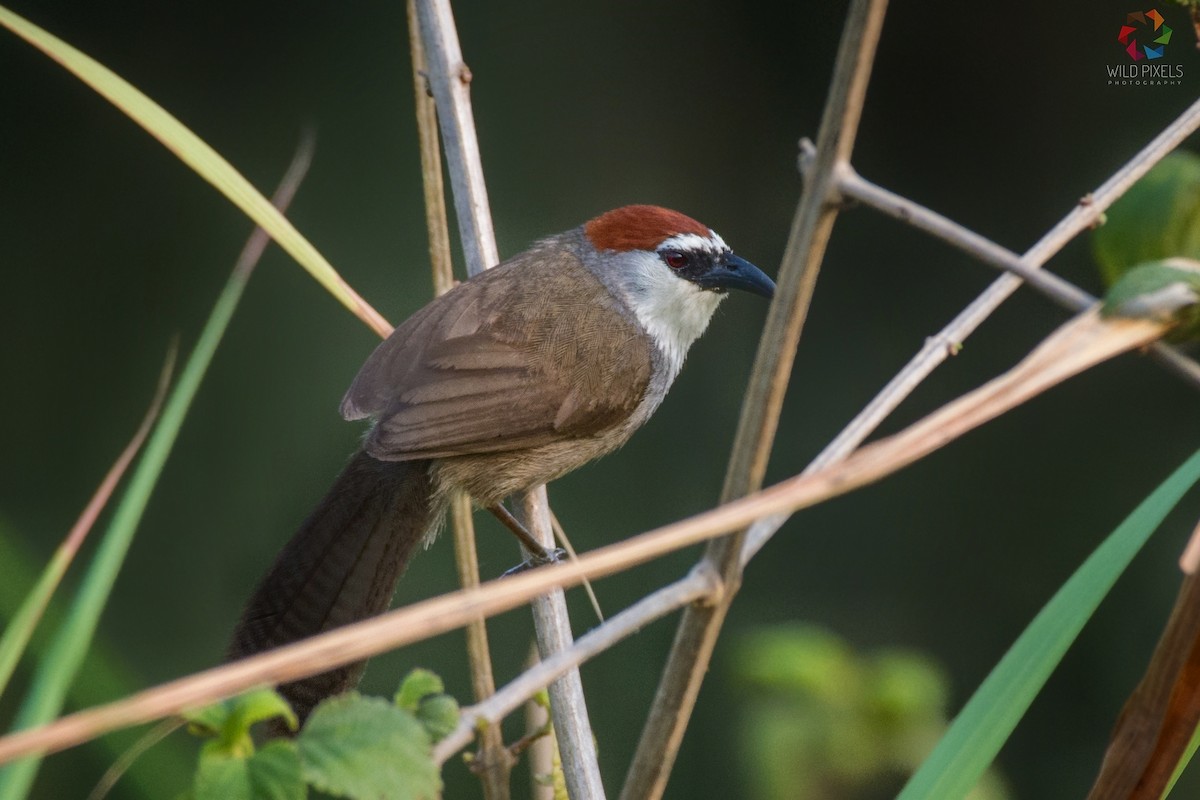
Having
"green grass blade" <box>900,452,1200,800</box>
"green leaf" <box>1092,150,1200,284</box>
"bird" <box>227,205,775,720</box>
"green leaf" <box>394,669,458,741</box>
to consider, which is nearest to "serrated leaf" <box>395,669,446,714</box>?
"green leaf" <box>394,669,458,741</box>

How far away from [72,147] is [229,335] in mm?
974

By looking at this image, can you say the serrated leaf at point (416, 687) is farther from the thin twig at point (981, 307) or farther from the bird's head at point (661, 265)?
the bird's head at point (661, 265)

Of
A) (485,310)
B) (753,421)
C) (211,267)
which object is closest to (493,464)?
(485,310)

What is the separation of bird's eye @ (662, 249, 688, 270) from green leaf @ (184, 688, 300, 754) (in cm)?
223

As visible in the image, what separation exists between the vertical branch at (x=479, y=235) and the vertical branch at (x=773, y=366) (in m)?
0.77

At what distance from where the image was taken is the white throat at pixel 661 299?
3094 mm

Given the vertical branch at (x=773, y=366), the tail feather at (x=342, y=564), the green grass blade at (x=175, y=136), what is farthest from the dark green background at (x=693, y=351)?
the vertical branch at (x=773, y=366)

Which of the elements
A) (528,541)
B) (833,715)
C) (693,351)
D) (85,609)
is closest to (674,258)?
(528,541)

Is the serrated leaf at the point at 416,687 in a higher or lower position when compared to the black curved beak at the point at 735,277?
lower

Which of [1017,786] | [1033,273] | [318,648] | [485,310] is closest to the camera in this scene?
[318,648]

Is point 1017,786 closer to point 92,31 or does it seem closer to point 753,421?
point 753,421

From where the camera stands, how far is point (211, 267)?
179 inches

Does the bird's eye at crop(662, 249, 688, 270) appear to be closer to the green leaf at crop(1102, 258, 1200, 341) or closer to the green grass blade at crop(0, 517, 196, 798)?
the green grass blade at crop(0, 517, 196, 798)

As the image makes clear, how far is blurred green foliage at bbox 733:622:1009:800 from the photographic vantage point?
1.84 m
